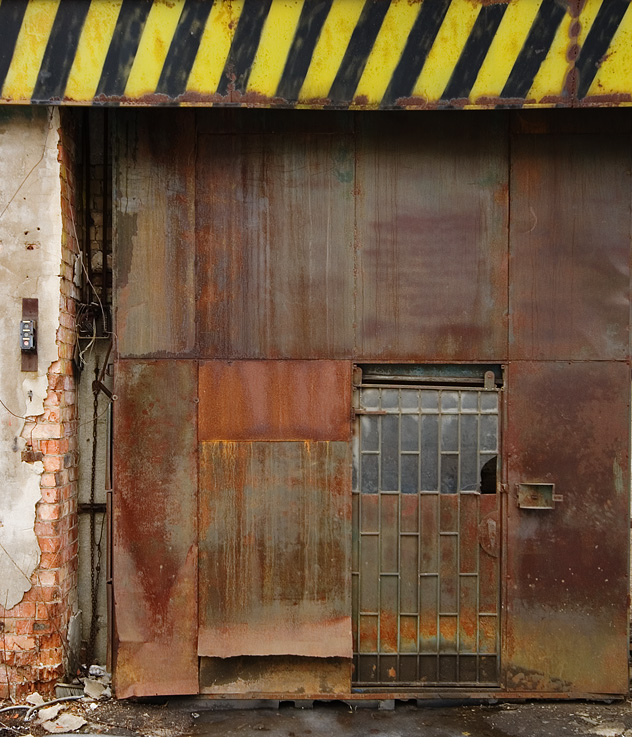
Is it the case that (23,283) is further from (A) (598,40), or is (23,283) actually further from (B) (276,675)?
(A) (598,40)

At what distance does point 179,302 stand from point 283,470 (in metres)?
1.20

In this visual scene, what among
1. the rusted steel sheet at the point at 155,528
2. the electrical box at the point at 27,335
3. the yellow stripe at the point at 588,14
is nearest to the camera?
the yellow stripe at the point at 588,14

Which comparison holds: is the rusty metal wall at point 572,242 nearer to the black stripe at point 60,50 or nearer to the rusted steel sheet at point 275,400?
the rusted steel sheet at point 275,400

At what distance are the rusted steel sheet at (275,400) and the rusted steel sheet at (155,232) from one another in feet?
1.07

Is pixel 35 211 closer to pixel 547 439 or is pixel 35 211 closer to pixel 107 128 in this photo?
pixel 107 128

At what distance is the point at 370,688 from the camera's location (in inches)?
143

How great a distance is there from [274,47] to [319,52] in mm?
255

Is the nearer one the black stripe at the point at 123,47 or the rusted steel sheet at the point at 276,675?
the black stripe at the point at 123,47

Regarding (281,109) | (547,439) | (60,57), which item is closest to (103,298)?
(60,57)

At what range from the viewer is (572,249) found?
3600mm

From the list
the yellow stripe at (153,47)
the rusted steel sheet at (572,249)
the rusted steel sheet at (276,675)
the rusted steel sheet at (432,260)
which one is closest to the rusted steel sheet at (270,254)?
the rusted steel sheet at (432,260)

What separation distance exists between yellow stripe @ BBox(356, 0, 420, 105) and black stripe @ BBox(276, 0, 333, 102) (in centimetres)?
33

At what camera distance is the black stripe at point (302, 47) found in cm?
329

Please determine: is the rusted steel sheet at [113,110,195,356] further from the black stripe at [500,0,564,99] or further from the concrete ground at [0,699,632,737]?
the concrete ground at [0,699,632,737]
